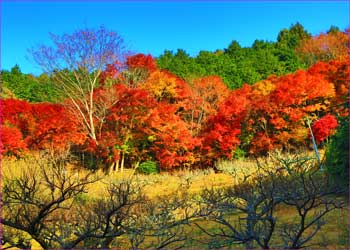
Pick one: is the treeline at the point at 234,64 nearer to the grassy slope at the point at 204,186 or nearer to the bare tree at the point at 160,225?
the grassy slope at the point at 204,186

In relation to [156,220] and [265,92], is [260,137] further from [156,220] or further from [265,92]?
[156,220]

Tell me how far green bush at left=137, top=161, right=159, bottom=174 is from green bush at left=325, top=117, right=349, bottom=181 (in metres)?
11.4

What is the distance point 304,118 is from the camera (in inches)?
757

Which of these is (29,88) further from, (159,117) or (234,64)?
(234,64)

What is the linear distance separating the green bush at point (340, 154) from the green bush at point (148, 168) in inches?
449

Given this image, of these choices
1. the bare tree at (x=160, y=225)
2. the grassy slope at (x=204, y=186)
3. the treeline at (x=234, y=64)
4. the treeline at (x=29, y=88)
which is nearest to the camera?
the bare tree at (x=160, y=225)

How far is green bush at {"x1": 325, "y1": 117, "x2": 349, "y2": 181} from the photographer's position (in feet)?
30.8

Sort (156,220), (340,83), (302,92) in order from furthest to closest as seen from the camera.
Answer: (340,83), (302,92), (156,220)

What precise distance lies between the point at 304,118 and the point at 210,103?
6.41 meters

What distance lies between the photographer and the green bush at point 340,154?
9.38 meters

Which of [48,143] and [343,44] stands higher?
[343,44]

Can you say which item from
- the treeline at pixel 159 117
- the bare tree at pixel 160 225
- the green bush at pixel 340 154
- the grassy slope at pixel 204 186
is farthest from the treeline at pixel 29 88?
the bare tree at pixel 160 225

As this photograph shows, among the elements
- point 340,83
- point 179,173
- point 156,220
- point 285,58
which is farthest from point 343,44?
point 156,220

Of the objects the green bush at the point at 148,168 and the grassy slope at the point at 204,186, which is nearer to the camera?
the grassy slope at the point at 204,186
